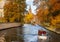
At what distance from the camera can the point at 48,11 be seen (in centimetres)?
412

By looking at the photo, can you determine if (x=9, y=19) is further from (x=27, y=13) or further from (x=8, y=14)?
(x=27, y=13)

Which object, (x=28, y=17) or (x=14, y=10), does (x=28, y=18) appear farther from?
(x=14, y=10)

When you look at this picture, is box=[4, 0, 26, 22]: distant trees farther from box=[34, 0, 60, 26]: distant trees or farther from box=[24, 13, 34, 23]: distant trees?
box=[34, 0, 60, 26]: distant trees

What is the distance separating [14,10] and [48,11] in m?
0.92

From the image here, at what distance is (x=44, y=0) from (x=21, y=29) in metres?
0.98

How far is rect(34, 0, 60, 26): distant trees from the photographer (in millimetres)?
4031

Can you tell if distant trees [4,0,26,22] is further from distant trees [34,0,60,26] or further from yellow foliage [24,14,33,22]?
distant trees [34,0,60,26]

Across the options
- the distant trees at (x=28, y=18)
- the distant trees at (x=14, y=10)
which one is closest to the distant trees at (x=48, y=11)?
the distant trees at (x=28, y=18)

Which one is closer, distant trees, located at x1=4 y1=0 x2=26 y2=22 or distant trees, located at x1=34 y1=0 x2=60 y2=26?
distant trees, located at x1=34 y1=0 x2=60 y2=26

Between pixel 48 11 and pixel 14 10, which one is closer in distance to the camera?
pixel 48 11

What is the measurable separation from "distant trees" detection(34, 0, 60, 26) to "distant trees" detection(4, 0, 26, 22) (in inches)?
16.9

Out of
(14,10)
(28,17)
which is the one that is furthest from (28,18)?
(14,10)

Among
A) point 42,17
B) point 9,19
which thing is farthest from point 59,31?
point 9,19

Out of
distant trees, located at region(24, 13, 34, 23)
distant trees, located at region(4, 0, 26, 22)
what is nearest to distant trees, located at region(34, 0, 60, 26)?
distant trees, located at region(24, 13, 34, 23)
